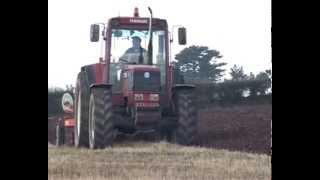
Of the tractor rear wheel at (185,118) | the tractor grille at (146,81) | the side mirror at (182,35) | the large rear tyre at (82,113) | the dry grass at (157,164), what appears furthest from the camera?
the large rear tyre at (82,113)

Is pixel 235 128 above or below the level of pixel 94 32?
below

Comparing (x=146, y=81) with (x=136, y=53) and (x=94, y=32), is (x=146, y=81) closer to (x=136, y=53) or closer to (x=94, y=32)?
(x=136, y=53)

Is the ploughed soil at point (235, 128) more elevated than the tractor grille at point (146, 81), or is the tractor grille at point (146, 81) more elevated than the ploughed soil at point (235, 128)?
the tractor grille at point (146, 81)

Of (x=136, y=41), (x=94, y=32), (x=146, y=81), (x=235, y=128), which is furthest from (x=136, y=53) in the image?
(x=235, y=128)

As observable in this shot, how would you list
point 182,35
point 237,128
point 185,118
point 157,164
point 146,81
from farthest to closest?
point 237,128 → point 185,118 → point 146,81 → point 182,35 → point 157,164

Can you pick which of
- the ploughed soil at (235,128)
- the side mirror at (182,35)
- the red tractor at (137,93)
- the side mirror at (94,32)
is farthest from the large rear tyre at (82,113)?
the side mirror at (182,35)

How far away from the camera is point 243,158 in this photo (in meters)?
9.06

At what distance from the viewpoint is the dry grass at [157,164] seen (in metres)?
7.43

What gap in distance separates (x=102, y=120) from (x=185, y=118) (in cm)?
147

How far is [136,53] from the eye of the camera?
1096cm

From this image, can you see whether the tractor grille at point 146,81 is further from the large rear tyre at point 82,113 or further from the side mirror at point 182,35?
the large rear tyre at point 82,113

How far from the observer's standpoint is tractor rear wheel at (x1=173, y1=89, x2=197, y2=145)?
11474 mm
